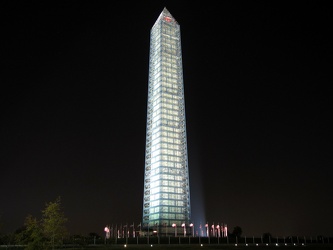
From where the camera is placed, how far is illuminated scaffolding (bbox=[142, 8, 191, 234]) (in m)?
155

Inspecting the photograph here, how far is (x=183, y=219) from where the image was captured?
507 ft

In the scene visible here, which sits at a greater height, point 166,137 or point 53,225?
point 166,137

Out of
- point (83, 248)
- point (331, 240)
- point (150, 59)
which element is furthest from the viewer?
point (150, 59)

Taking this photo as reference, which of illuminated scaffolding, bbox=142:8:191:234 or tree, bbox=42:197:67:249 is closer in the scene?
tree, bbox=42:197:67:249

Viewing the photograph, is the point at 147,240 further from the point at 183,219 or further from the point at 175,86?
the point at 175,86

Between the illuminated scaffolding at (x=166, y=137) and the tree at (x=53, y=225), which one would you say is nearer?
the tree at (x=53, y=225)

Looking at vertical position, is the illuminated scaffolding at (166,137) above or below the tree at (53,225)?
above

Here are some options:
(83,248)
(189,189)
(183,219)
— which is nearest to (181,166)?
(189,189)

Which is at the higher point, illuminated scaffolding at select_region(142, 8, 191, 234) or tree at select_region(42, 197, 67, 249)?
illuminated scaffolding at select_region(142, 8, 191, 234)

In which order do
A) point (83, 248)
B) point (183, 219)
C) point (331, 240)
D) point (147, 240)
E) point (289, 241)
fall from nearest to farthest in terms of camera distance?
point (83, 248)
point (147, 240)
point (289, 241)
point (331, 240)
point (183, 219)

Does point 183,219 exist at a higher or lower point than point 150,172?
lower

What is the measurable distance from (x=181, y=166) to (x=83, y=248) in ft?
304

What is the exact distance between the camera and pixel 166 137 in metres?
165

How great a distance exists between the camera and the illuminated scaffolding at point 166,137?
15475 cm
